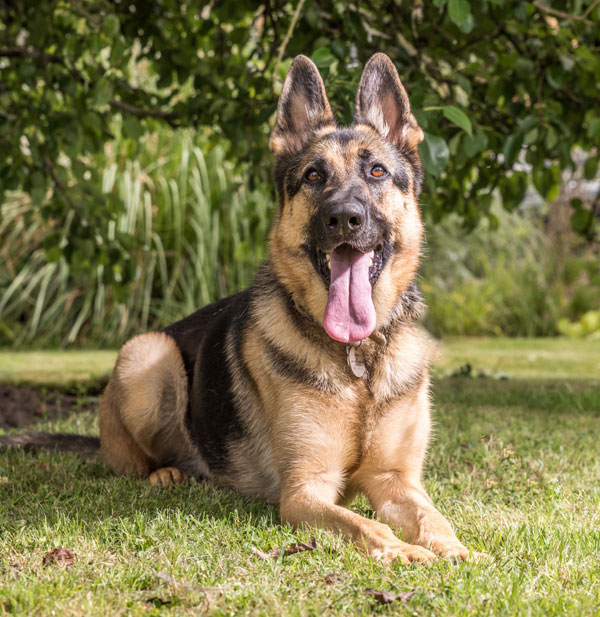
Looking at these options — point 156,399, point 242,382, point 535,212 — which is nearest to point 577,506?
point 242,382

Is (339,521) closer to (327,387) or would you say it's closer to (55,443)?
(327,387)

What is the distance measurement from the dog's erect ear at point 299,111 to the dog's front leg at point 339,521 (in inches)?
64.1

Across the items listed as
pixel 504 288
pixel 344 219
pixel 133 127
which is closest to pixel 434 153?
pixel 344 219

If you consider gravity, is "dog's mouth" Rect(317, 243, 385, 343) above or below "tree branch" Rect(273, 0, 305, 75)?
below

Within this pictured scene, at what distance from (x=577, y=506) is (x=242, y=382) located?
5.25 feet

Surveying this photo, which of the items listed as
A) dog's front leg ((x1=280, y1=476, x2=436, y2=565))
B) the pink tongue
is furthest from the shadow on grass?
the pink tongue

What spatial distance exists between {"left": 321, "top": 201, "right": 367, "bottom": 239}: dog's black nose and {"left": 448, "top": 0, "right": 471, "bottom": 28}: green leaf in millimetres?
1283

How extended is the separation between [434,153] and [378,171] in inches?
19.4

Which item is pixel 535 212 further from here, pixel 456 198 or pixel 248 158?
pixel 248 158

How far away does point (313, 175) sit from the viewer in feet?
11.5

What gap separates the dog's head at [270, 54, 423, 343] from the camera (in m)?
3.25

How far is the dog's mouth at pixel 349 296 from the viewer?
128 inches

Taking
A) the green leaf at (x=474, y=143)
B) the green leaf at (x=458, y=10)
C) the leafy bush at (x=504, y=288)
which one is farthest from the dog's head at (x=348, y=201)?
the leafy bush at (x=504, y=288)

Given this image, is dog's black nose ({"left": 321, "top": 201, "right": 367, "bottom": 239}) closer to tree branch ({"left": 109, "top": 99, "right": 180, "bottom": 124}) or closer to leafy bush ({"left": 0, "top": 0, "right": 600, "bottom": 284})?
leafy bush ({"left": 0, "top": 0, "right": 600, "bottom": 284})
